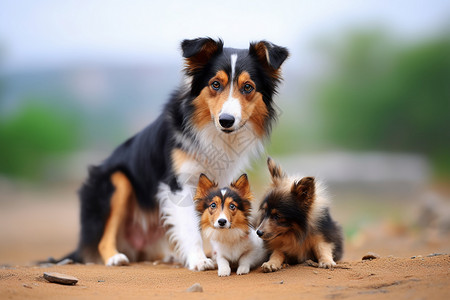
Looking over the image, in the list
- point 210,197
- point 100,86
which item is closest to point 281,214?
point 210,197

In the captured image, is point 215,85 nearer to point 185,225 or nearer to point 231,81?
point 231,81

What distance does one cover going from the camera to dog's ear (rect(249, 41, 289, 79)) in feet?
18.2

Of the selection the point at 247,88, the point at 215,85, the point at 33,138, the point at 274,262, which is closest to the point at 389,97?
the point at 33,138

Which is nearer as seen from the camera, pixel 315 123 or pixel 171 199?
pixel 171 199

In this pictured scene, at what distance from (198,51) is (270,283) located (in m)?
2.34

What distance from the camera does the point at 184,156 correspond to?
5.89 m

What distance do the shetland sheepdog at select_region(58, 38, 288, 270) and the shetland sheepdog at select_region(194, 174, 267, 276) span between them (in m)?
0.44

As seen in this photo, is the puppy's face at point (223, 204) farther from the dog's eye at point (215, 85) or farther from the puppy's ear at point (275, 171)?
the dog's eye at point (215, 85)

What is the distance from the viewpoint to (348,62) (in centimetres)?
3672

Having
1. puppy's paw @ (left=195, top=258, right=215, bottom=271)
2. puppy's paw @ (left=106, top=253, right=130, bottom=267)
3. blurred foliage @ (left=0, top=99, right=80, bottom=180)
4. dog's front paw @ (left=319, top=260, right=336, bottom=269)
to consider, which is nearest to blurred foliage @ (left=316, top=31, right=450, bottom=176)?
blurred foliage @ (left=0, top=99, right=80, bottom=180)

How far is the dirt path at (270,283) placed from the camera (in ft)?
13.2

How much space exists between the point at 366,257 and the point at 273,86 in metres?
1.97

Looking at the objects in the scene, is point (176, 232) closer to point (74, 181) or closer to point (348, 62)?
point (74, 181)

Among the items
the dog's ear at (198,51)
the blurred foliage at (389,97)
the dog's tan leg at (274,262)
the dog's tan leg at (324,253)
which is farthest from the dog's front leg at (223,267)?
the blurred foliage at (389,97)
